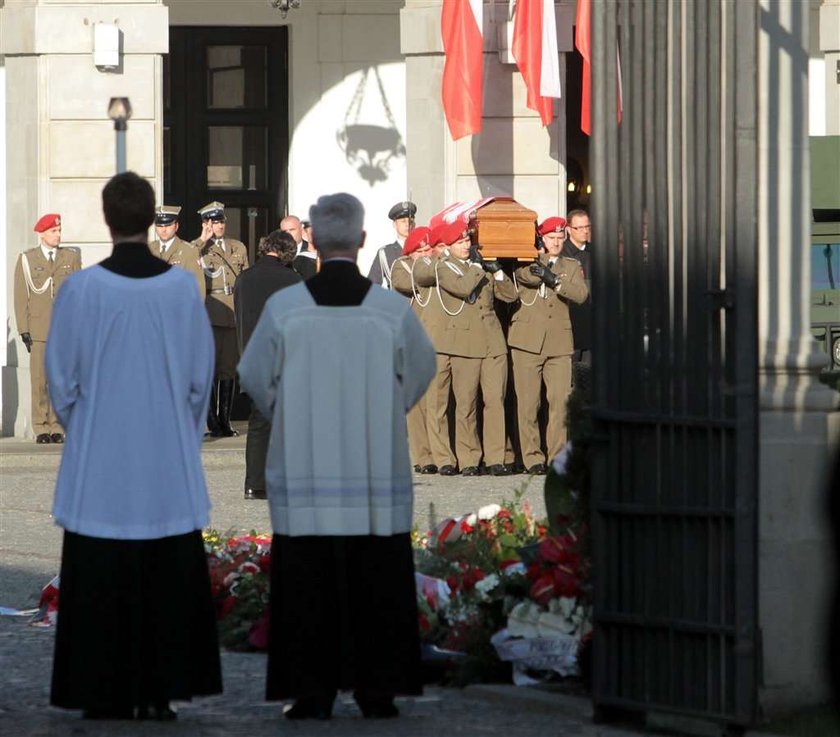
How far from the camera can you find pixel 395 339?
707 cm

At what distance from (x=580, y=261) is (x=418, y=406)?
1663mm

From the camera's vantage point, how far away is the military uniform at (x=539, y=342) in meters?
16.2

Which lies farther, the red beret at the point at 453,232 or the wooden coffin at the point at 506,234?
the wooden coffin at the point at 506,234

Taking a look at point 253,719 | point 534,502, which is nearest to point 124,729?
point 253,719

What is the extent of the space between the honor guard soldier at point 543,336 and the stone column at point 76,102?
452cm

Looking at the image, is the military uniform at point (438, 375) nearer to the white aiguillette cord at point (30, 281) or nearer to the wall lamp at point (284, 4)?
the white aiguillette cord at point (30, 281)

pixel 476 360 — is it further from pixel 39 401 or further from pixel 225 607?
pixel 225 607

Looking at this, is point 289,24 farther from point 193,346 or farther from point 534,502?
point 193,346

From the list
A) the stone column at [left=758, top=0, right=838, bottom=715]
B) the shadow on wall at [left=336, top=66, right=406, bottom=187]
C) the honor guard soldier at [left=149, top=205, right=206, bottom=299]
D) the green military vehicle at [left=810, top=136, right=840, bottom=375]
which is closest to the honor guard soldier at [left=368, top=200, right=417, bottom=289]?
the honor guard soldier at [left=149, top=205, right=206, bottom=299]

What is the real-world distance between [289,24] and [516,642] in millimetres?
14871

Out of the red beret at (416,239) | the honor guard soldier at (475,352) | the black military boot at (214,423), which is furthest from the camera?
the black military boot at (214,423)

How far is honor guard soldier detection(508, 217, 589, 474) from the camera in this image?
16172 millimetres

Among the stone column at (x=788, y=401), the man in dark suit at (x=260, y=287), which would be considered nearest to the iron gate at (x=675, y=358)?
the stone column at (x=788, y=401)

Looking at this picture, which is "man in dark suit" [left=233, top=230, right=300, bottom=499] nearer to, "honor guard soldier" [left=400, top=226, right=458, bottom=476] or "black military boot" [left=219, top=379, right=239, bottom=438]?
"honor guard soldier" [left=400, top=226, right=458, bottom=476]
